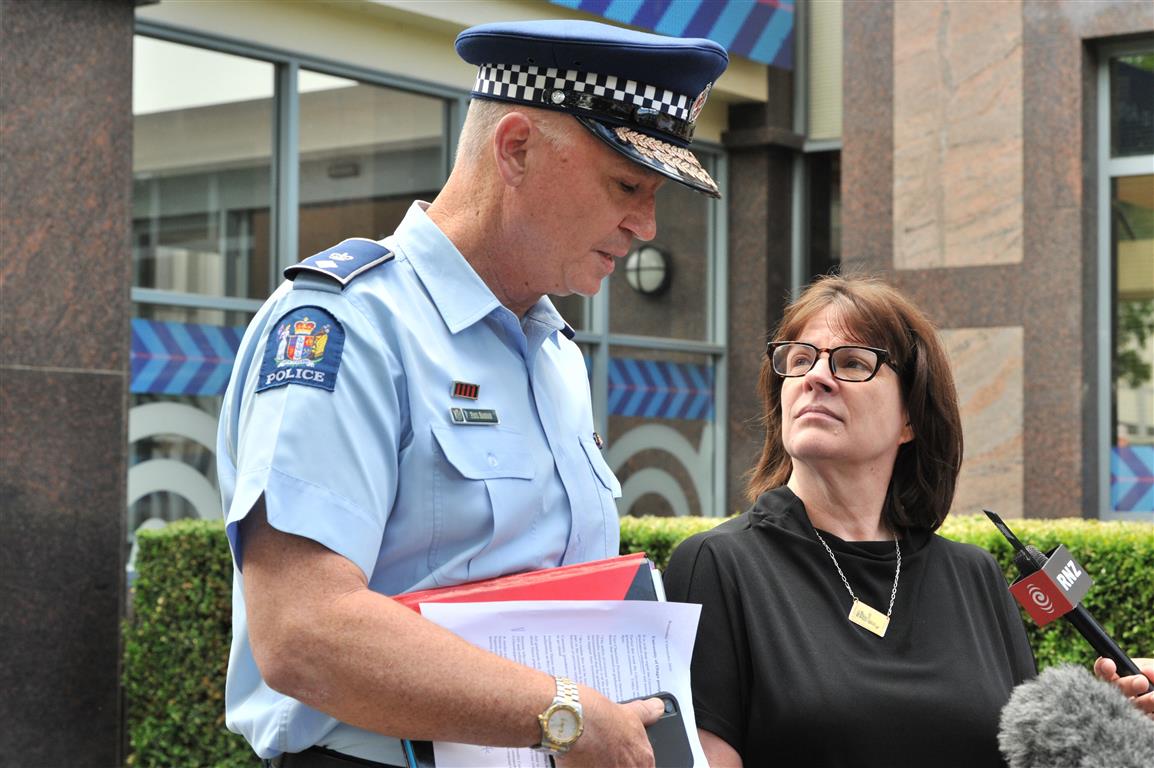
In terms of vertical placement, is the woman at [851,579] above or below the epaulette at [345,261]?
below

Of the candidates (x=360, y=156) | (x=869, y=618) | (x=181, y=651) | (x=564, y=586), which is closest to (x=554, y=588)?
(x=564, y=586)

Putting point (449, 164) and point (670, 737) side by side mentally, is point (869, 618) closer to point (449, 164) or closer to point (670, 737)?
point (670, 737)

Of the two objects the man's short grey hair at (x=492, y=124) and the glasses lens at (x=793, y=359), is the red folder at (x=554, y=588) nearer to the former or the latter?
the man's short grey hair at (x=492, y=124)

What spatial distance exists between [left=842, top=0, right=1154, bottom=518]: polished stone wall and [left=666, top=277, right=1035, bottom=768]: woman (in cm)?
595

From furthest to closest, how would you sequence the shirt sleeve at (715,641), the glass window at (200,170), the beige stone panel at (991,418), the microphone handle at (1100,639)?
the glass window at (200,170), the beige stone panel at (991,418), the microphone handle at (1100,639), the shirt sleeve at (715,641)

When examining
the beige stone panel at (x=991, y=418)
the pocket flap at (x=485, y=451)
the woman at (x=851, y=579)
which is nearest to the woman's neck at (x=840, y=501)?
the woman at (x=851, y=579)

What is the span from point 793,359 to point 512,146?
4.21 ft

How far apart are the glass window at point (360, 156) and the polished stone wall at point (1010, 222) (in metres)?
3.39

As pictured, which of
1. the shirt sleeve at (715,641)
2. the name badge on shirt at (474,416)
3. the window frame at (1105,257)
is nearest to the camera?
the name badge on shirt at (474,416)

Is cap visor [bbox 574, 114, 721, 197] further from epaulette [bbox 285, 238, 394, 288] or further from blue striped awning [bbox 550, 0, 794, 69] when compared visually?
blue striped awning [bbox 550, 0, 794, 69]

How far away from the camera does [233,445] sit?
2287 millimetres

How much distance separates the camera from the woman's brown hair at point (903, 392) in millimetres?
3492

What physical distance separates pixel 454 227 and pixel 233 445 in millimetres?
503

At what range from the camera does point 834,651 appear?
313cm
